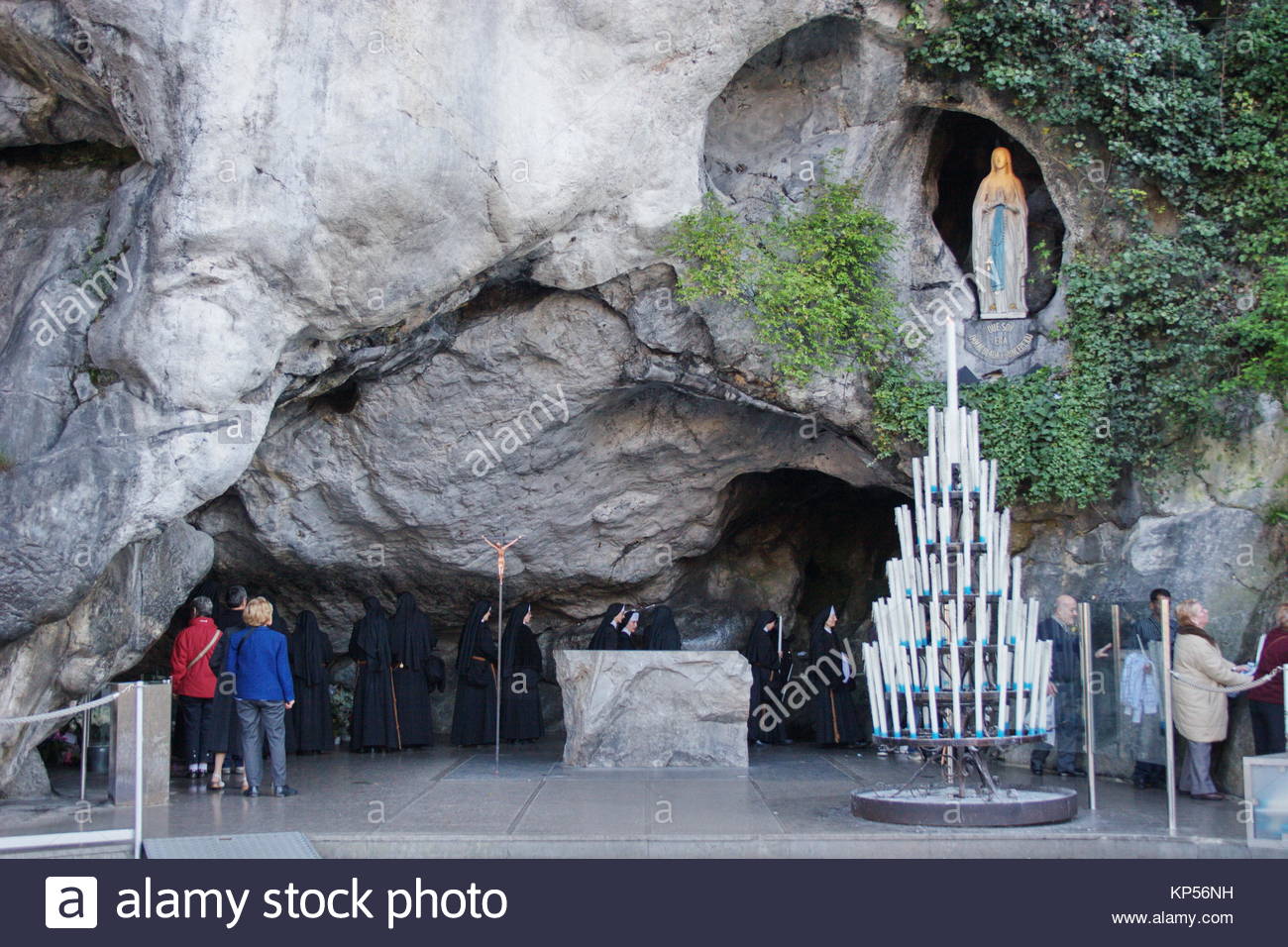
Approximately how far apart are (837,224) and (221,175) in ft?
19.6

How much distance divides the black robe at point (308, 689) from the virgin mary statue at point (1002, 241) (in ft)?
27.4

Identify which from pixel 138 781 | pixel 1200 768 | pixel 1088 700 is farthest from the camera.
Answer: pixel 1200 768

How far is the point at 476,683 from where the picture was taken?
51.3 feet

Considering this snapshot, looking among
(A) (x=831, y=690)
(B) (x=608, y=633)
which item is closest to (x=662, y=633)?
(B) (x=608, y=633)

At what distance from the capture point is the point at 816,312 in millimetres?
12859

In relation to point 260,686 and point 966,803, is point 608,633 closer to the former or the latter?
point 260,686

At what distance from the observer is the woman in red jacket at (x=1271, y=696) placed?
10281 mm

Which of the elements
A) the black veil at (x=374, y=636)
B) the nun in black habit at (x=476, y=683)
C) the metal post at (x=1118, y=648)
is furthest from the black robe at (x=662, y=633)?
the metal post at (x=1118, y=648)

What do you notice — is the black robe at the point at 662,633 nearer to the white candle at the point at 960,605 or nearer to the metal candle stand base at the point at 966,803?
the metal candle stand base at the point at 966,803

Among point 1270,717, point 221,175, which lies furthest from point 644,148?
point 1270,717

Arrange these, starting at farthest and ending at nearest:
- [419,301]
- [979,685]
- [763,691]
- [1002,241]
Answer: [763,691]
[1002,241]
[419,301]
[979,685]

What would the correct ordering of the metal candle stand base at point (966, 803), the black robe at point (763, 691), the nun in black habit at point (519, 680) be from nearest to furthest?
the metal candle stand base at point (966, 803)
the black robe at point (763, 691)
the nun in black habit at point (519, 680)

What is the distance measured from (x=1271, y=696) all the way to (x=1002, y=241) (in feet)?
18.4

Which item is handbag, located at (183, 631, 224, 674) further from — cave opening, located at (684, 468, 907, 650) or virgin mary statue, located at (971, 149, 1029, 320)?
virgin mary statue, located at (971, 149, 1029, 320)
